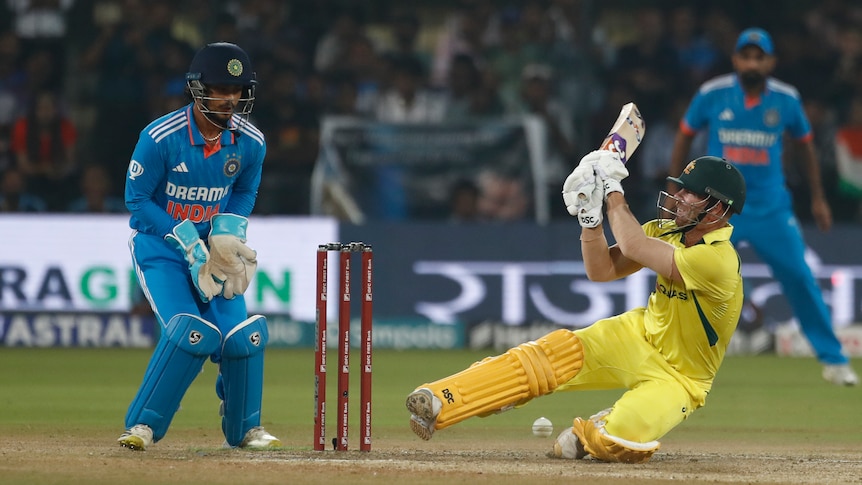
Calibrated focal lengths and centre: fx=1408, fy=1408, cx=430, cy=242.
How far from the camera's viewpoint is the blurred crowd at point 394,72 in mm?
12281

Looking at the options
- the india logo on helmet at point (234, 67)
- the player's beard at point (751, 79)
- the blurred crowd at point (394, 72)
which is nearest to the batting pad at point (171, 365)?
the india logo on helmet at point (234, 67)

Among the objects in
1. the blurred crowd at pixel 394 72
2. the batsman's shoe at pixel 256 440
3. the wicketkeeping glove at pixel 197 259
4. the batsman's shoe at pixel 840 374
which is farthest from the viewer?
the blurred crowd at pixel 394 72

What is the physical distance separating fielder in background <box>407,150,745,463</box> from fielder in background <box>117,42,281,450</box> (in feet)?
2.90

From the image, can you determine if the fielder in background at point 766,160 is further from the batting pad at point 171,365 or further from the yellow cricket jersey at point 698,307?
the batting pad at point 171,365

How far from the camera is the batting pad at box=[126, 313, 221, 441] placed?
5.72 m

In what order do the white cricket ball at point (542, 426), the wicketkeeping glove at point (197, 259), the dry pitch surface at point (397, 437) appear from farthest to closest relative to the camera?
the white cricket ball at point (542, 426) < the wicketkeeping glove at point (197, 259) < the dry pitch surface at point (397, 437)

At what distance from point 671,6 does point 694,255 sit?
8413 millimetres

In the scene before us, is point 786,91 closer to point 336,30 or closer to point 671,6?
point 671,6

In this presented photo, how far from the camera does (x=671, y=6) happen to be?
13.6m

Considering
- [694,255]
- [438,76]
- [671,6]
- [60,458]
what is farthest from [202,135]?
[671,6]

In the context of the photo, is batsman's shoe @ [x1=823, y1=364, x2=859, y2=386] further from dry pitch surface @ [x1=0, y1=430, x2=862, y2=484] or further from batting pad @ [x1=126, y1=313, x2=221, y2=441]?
batting pad @ [x1=126, y1=313, x2=221, y2=441]

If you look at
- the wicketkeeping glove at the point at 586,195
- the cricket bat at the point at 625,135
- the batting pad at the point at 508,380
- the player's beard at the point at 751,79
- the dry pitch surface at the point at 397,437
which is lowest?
the dry pitch surface at the point at 397,437

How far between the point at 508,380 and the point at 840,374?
13.3 ft

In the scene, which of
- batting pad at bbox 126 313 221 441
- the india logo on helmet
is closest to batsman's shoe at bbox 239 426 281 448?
batting pad at bbox 126 313 221 441
